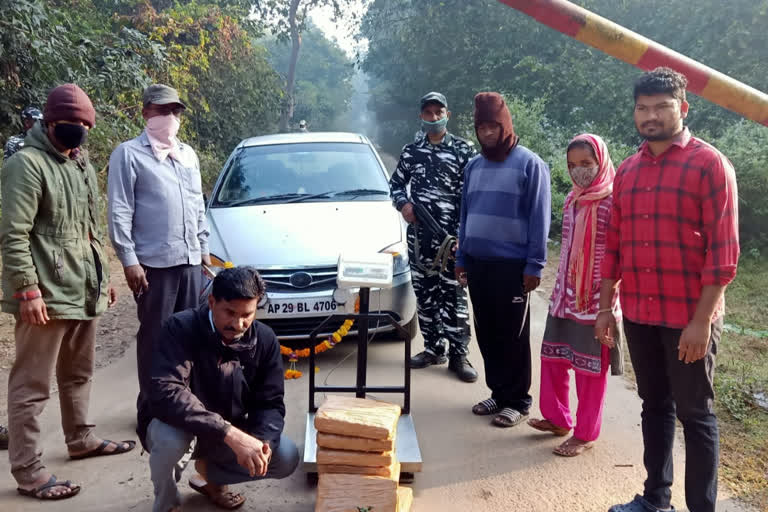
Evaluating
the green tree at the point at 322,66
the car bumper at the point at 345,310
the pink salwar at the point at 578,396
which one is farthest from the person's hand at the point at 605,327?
the green tree at the point at 322,66

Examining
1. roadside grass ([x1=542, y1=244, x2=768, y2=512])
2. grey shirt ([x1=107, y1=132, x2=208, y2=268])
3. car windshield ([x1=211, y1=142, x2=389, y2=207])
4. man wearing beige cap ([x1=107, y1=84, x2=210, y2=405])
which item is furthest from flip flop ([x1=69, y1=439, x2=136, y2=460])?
roadside grass ([x1=542, y1=244, x2=768, y2=512])

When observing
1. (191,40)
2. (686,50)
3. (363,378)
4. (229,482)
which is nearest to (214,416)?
(229,482)

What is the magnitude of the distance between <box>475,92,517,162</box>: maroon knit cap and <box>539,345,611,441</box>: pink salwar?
1227mm

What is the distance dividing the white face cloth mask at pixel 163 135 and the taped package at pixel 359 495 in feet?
6.46

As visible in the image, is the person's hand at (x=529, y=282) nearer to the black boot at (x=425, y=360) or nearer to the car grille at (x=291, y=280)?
the black boot at (x=425, y=360)

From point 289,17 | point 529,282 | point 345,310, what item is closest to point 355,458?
point 529,282

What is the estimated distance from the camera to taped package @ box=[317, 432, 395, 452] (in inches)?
109

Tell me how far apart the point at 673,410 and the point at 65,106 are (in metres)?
3.10

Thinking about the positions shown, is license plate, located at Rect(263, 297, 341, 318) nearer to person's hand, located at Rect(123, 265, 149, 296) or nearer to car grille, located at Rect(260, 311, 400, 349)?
car grille, located at Rect(260, 311, 400, 349)

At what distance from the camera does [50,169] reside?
3041 mm

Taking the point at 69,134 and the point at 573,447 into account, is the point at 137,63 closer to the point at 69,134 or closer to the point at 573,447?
the point at 69,134

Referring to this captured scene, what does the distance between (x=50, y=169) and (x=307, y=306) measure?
205 centimetres

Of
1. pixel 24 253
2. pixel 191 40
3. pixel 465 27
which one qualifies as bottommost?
pixel 24 253

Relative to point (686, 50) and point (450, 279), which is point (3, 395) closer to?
point (450, 279)
